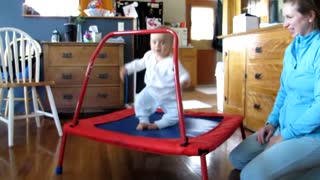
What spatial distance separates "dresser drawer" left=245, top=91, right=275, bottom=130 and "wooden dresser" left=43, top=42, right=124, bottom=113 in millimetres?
1497

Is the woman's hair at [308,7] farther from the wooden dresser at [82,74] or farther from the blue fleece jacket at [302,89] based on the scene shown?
the wooden dresser at [82,74]

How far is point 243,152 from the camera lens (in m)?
1.68

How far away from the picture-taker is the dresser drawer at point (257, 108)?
7.82ft

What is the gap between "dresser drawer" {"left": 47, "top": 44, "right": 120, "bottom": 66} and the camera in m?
3.37

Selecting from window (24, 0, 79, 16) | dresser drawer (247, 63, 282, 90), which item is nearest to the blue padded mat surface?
dresser drawer (247, 63, 282, 90)

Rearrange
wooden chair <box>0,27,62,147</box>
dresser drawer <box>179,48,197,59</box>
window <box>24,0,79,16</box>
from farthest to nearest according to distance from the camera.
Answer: dresser drawer <box>179,48,197,59</box> < window <box>24,0,79,16</box> < wooden chair <box>0,27,62,147</box>

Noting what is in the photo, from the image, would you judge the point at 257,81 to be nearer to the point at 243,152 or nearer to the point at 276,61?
the point at 276,61

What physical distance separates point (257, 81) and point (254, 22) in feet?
2.21

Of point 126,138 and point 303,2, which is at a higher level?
point 303,2

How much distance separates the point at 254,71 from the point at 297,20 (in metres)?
1.27

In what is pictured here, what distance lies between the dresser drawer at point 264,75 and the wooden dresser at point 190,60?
381cm

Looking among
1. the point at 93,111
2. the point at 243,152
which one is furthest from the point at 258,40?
the point at 93,111

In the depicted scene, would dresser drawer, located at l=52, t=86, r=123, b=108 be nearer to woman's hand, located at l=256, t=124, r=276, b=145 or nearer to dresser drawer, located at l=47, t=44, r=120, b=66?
dresser drawer, located at l=47, t=44, r=120, b=66

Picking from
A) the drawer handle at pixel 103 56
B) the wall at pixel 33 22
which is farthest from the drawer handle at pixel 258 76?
the wall at pixel 33 22
